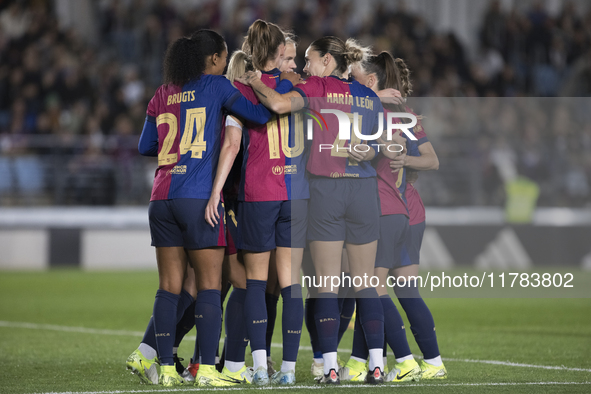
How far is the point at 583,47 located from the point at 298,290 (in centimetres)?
1531

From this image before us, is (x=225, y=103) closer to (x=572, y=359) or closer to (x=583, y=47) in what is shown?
(x=572, y=359)

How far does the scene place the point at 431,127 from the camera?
14.5 metres

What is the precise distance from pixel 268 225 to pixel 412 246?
3.46 ft

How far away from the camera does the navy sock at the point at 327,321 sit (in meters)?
4.65

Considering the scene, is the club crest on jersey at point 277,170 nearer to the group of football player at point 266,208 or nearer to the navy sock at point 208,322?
the group of football player at point 266,208

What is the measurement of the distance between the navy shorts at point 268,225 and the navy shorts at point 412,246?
0.76m

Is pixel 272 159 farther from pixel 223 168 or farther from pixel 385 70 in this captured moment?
pixel 385 70

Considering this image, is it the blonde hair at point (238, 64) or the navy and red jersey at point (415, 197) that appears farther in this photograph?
the navy and red jersey at point (415, 197)

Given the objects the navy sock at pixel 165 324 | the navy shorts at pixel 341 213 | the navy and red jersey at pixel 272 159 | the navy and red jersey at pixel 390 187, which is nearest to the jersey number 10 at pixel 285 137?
the navy and red jersey at pixel 272 159

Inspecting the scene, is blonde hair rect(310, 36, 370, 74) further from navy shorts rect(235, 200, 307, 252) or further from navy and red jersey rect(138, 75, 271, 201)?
navy shorts rect(235, 200, 307, 252)

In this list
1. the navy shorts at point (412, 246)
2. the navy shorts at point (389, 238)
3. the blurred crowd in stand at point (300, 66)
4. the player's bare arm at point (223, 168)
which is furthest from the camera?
the blurred crowd in stand at point (300, 66)

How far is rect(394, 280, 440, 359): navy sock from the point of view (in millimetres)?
4988

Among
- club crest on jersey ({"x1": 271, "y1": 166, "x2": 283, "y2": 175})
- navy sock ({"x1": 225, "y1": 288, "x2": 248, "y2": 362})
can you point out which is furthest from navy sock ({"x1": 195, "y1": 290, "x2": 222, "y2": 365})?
club crest on jersey ({"x1": 271, "y1": 166, "x2": 283, "y2": 175})

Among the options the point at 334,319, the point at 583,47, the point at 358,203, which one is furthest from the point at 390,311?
the point at 583,47
